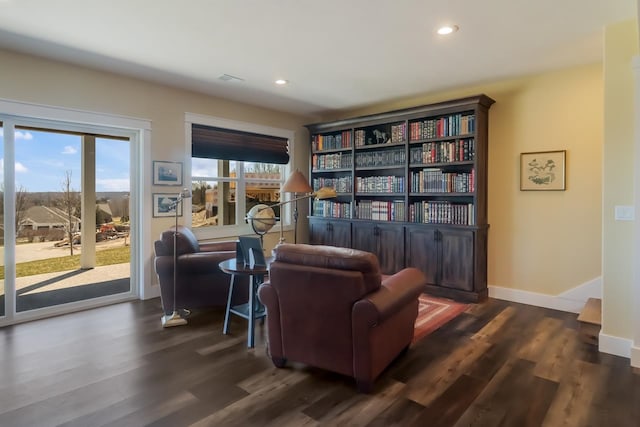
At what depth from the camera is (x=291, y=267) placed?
2.40m

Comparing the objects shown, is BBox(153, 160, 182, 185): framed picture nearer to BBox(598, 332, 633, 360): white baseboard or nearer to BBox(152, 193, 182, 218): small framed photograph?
BBox(152, 193, 182, 218): small framed photograph

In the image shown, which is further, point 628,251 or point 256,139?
point 256,139

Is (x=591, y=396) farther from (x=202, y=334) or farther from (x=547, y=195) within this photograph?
(x=202, y=334)

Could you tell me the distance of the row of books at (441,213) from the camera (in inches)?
170

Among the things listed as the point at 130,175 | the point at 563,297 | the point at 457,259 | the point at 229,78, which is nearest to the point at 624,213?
the point at 563,297

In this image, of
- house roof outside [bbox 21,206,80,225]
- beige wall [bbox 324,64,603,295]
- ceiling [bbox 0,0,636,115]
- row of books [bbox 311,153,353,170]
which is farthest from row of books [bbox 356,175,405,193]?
house roof outside [bbox 21,206,80,225]

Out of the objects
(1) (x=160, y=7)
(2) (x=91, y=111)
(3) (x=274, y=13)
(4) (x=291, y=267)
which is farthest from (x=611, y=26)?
(2) (x=91, y=111)

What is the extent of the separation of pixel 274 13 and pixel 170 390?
2.69m

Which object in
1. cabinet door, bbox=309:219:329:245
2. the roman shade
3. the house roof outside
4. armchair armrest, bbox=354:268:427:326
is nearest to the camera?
armchair armrest, bbox=354:268:427:326

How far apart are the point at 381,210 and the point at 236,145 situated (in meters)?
2.23

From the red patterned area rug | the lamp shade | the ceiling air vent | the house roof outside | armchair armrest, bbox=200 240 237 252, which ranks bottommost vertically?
the red patterned area rug

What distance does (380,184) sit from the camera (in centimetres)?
516

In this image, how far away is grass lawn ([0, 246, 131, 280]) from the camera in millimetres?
3674

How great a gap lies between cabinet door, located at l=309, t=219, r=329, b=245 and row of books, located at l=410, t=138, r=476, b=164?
1710 mm
